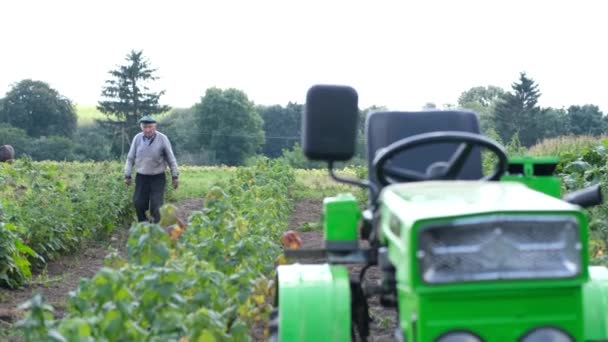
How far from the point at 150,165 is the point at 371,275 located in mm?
4175

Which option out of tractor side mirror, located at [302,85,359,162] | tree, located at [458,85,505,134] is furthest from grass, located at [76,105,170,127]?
tractor side mirror, located at [302,85,359,162]

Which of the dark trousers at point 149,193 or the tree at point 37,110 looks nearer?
the dark trousers at point 149,193

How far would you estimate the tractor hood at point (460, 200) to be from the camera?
3182mm

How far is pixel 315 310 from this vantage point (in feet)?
12.7

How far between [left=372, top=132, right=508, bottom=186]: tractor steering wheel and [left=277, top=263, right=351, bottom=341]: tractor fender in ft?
1.88

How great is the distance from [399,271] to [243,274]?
2.20 metres

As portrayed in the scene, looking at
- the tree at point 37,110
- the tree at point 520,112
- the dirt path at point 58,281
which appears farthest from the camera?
the tree at point 37,110

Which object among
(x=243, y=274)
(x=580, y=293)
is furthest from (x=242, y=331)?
(x=580, y=293)

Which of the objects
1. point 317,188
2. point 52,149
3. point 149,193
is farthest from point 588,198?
point 52,149

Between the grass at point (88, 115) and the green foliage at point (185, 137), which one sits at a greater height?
the grass at point (88, 115)

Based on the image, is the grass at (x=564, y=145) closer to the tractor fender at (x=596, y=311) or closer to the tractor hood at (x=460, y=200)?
the tractor fender at (x=596, y=311)

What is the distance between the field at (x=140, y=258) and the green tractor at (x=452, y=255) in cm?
59

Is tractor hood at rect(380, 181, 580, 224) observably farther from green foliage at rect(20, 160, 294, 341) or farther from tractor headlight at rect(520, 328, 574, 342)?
green foliage at rect(20, 160, 294, 341)

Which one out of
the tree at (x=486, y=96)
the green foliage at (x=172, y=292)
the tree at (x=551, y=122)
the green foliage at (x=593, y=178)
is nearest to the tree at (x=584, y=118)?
the tree at (x=551, y=122)
